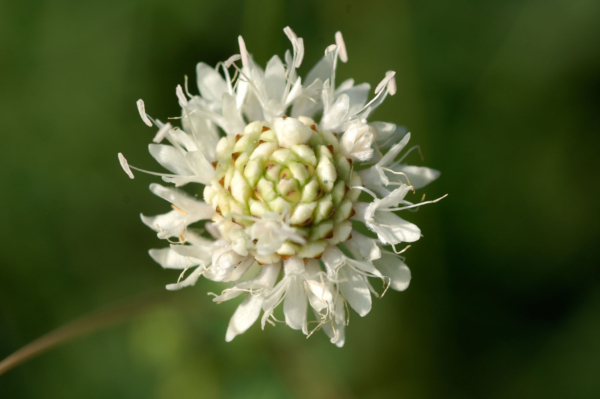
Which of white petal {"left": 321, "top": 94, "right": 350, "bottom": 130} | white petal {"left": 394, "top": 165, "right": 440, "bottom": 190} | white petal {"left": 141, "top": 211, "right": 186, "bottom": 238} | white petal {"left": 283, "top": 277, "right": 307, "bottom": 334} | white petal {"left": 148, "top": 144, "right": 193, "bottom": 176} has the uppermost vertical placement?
white petal {"left": 148, "top": 144, "right": 193, "bottom": 176}

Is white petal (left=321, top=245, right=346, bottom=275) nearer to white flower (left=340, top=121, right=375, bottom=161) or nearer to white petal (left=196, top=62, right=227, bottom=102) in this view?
white flower (left=340, top=121, right=375, bottom=161)

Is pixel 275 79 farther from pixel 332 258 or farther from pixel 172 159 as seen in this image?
pixel 332 258

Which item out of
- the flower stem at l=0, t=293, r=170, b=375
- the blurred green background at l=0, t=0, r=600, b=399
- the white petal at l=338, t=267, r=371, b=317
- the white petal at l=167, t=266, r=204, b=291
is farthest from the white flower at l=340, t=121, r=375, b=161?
the blurred green background at l=0, t=0, r=600, b=399

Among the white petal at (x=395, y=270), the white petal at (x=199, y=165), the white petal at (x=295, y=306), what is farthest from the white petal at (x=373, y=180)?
the white petal at (x=199, y=165)

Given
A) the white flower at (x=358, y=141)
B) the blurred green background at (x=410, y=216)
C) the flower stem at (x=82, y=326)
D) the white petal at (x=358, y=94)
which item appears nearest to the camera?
the white flower at (x=358, y=141)

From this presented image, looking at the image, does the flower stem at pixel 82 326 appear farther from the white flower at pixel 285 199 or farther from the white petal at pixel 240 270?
the white petal at pixel 240 270

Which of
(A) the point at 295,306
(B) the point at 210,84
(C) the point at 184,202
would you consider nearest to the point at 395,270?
(A) the point at 295,306

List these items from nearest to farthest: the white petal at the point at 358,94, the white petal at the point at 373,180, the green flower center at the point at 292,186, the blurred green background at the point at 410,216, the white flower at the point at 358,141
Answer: the green flower center at the point at 292,186 → the white flower at the point at 358,141 → the white petal at the point at 373,180 → the white petal at the point at 358,94 → the blurred green background at the point at 410,216
